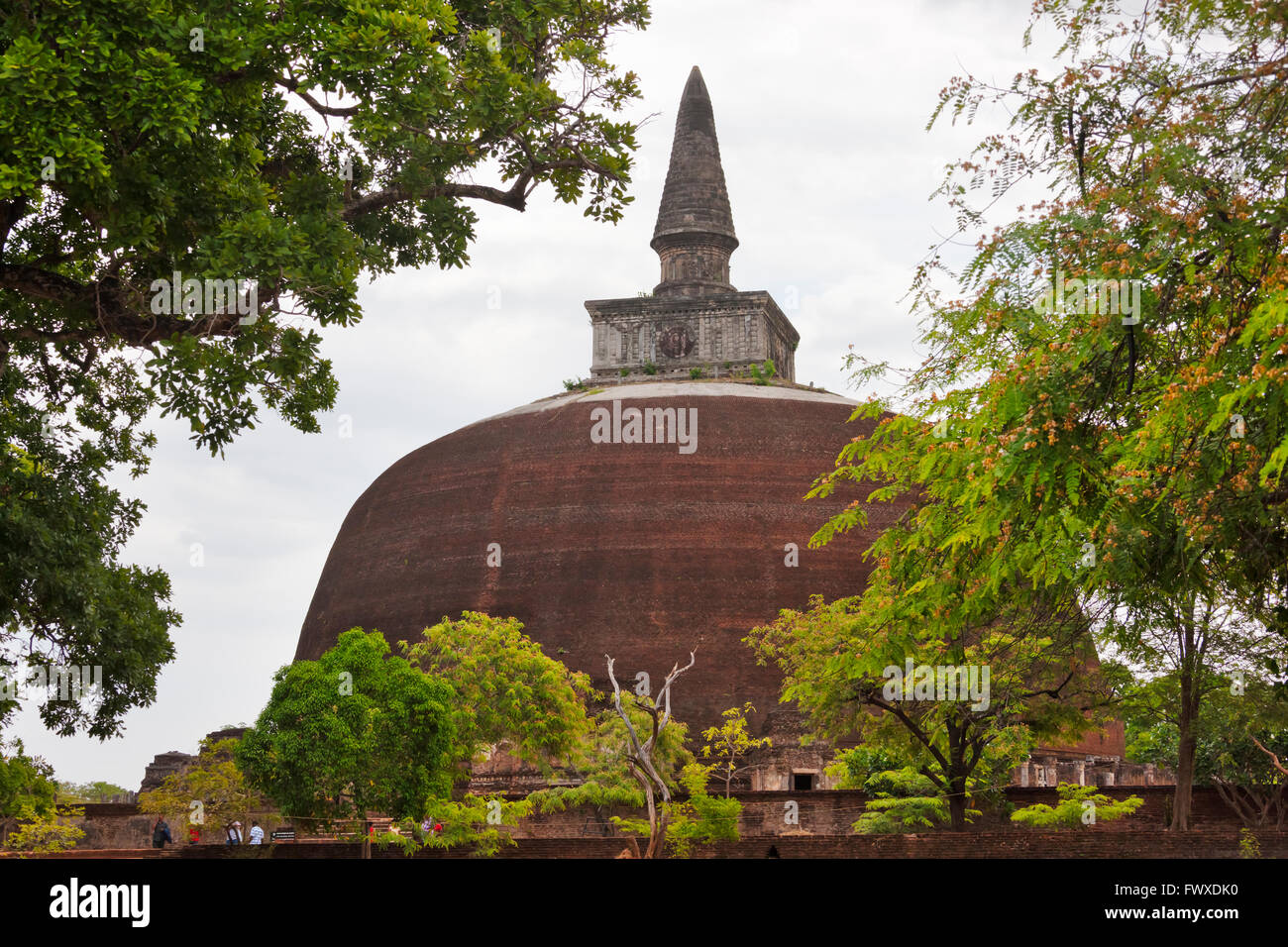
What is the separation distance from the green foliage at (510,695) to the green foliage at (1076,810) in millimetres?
8520

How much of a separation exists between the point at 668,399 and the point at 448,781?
61.8ft

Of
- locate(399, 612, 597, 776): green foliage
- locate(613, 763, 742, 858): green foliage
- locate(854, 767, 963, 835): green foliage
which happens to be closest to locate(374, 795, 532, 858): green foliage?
locate(613, 763, 742, 858): green foliage

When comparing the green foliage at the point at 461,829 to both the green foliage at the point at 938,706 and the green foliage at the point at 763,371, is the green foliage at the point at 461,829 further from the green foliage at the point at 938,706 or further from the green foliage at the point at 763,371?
the green foliage at the point at 763,371

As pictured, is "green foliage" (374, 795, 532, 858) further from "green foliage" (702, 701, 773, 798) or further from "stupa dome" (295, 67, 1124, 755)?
"stupa dome" (295, 67, 1124, 755)

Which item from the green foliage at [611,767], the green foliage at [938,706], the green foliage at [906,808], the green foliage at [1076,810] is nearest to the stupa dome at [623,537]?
the green foliage at [611,767]

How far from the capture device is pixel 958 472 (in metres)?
9.68

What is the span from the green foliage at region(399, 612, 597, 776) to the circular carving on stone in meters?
23.2

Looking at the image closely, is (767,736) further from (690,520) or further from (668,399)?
(668,399)

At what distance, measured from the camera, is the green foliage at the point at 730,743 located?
27.8 meters

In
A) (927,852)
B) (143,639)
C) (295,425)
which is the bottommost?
(927,852)

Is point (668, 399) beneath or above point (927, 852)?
above

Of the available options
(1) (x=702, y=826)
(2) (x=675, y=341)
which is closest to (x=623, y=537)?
(2) (x=675, y=341)

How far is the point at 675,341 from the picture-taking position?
49.0 m
